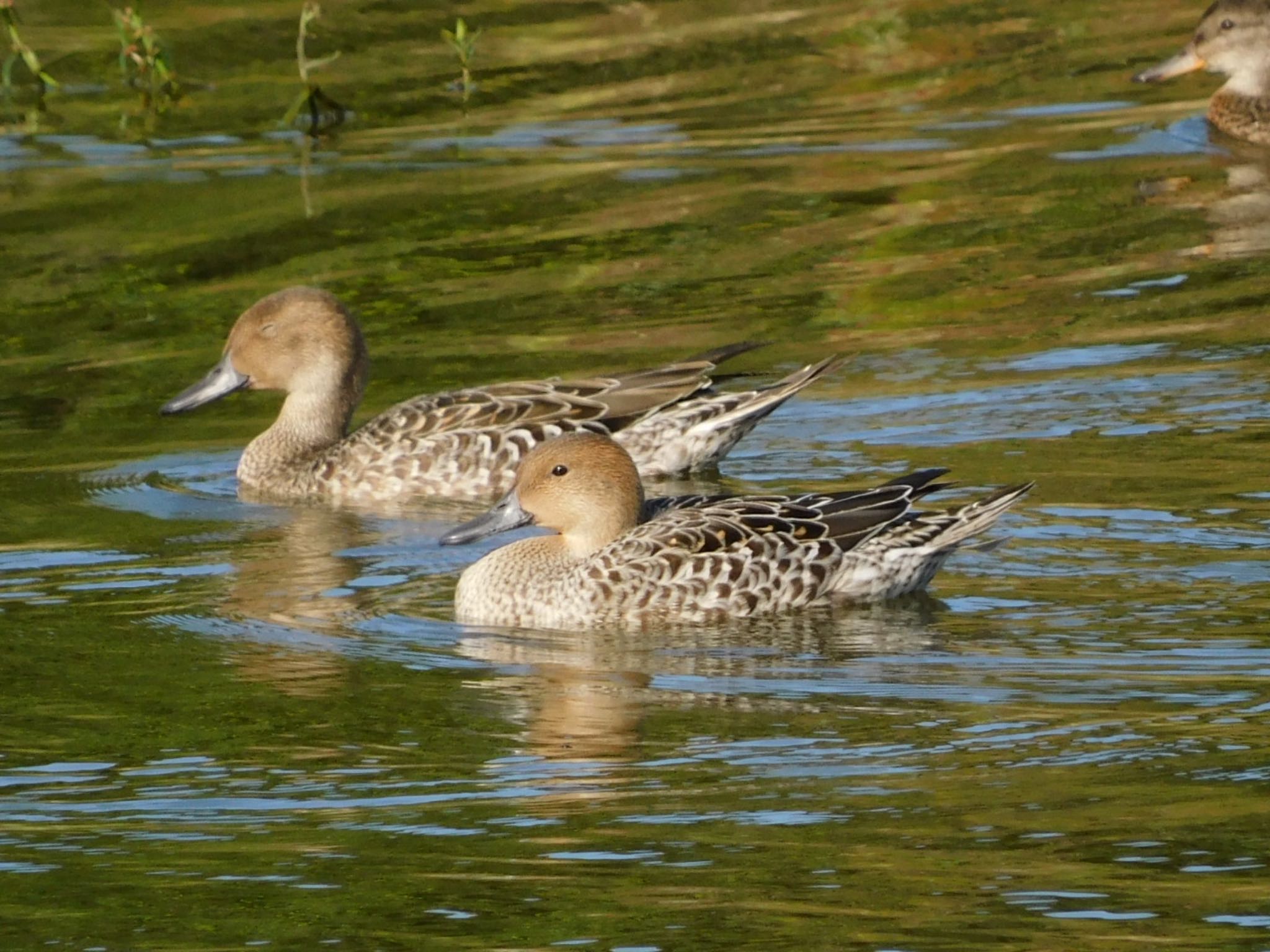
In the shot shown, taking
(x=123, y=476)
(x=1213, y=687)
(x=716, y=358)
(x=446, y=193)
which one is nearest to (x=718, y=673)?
(x=1213, y=687)

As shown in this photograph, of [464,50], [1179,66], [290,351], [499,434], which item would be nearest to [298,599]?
[499,434]

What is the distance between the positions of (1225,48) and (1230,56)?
6 centimetres

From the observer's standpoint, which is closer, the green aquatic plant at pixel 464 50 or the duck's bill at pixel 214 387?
the duck's bill at pixel 214 387

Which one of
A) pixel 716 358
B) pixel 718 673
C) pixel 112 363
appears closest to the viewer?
pixel 718 673

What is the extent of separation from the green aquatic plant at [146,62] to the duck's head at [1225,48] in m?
6.06

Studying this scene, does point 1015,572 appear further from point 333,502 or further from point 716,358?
point 333,502

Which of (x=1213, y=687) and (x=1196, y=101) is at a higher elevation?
(x=1196, y=101)

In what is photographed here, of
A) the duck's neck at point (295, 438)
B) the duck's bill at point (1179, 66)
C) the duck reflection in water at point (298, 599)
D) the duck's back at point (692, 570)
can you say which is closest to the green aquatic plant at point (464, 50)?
the duck's bill at point (1179, 66)

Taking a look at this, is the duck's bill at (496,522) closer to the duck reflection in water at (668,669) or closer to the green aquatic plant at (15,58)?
the duck reflection in water at (668,669)

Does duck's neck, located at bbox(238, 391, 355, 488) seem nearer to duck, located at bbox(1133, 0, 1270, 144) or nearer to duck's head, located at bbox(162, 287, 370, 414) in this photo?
duck's head, located at bbox(162, 287, 370, 414)

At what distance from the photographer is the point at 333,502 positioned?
399 inches

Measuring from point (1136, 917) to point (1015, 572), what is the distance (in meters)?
3.33

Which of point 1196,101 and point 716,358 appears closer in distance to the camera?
point 716,358

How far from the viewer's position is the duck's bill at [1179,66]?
53.5 ft
